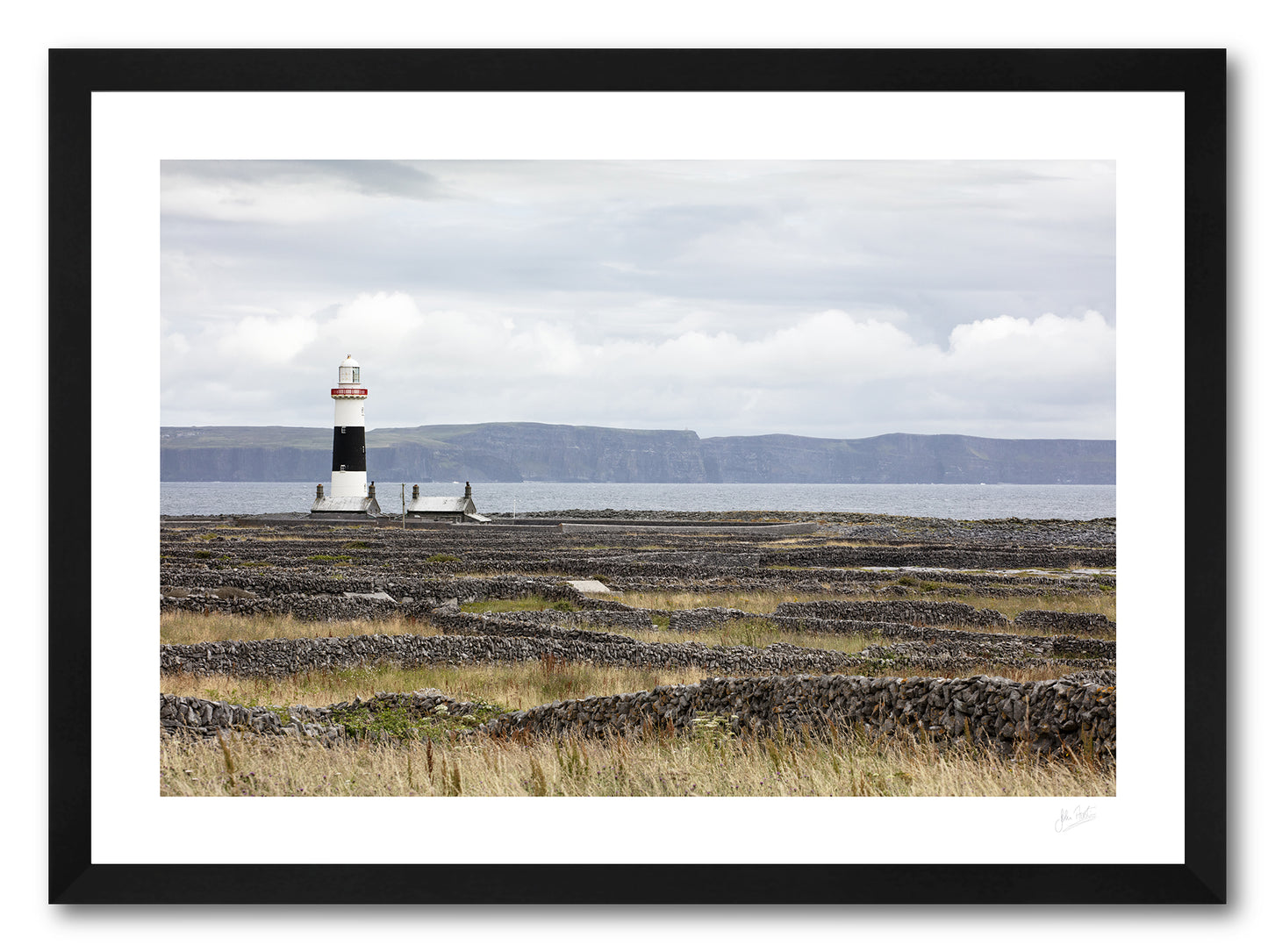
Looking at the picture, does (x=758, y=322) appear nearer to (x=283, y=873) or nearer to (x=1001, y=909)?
(x=1001, y=909)

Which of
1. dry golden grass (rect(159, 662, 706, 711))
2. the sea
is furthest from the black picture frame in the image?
the sea

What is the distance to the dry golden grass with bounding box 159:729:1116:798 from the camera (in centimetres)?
474

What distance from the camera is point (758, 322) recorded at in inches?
305

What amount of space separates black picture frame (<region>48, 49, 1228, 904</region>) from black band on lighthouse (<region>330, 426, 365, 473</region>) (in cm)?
3626

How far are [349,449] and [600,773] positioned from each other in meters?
43.4

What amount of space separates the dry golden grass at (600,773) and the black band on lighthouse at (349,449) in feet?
119
